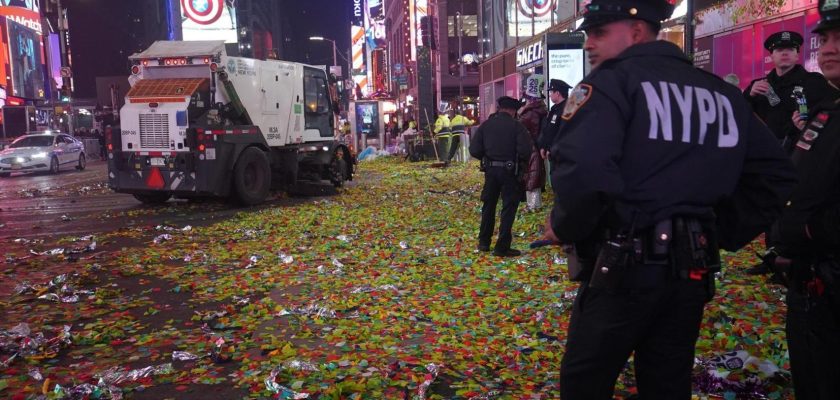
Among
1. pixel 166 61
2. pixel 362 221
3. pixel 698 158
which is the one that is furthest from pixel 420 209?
pixel 698 158

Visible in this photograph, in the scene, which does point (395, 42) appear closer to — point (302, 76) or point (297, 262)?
point (302, 76)

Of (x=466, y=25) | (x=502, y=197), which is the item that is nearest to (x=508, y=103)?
(x=502, y=197)

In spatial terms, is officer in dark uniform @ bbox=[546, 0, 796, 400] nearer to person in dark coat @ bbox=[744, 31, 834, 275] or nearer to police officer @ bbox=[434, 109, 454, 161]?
person in dark coat @ bbox=[744, 31, 834, 275]

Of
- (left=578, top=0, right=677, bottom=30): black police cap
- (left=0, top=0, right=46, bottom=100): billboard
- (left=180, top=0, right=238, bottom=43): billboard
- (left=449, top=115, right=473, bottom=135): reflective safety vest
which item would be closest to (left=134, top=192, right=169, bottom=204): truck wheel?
(left=449, top=115, right=473, bottom=135): reflective safety vest

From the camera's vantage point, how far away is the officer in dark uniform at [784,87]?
18.7 ft

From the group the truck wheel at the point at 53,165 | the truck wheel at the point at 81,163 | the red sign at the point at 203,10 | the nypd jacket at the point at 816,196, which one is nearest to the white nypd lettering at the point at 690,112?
the nypd jacket at the point at 816,196

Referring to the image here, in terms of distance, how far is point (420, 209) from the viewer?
43.4ft

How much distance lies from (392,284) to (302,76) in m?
10.4

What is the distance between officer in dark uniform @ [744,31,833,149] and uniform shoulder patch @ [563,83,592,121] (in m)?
3.97

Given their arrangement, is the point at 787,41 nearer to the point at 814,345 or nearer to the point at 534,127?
the point at 814,345

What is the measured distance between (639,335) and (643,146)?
0.68m

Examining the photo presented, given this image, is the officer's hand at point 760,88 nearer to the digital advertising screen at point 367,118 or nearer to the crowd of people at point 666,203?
the crowd of people at point 666,203

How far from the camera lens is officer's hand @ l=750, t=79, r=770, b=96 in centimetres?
A: 599

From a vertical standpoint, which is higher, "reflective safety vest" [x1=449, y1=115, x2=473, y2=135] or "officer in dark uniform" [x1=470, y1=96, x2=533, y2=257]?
"reflective safety vest" [x1=449, y1=115, x2=473, y2=135]
